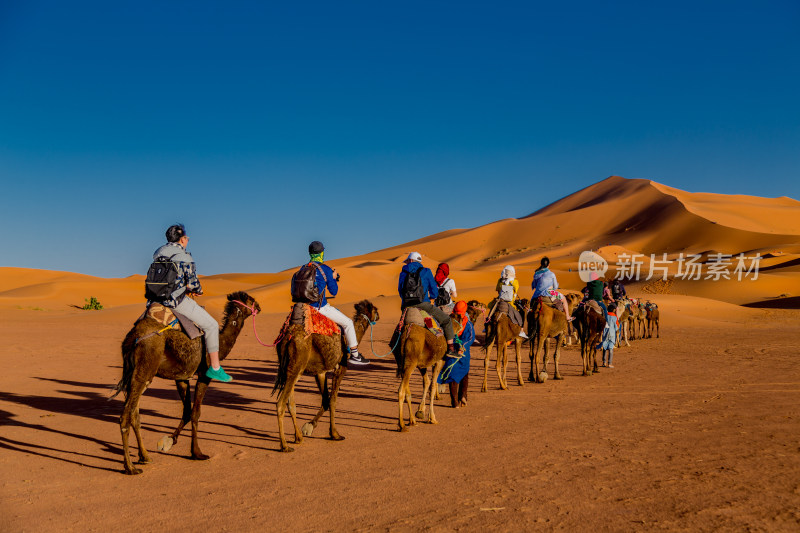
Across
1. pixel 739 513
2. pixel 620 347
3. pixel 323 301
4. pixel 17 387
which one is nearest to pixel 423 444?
pixel 323 301

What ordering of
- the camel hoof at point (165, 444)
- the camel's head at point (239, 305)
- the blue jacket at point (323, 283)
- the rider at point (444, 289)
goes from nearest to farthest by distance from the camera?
the camel hoof at point (165, 444), the blue jacket at point (323, 283), the camel's head at point (239, 305), the rider at point (444, 289)

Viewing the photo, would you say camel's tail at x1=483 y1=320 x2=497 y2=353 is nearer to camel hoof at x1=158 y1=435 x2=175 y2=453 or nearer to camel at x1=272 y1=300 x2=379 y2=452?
camel at x1=272 y1=300 x2=379 y2=452

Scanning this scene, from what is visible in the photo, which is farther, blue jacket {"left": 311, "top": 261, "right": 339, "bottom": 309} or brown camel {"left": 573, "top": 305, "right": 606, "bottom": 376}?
brown camel {"left": 573, "top": 305, "right": 606, "bottom": 376}

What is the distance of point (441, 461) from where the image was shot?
786 cm

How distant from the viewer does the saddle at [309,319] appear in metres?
9.02

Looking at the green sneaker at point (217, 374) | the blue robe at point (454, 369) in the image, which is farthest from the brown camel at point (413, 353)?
the green sneaker at point (217, 374)

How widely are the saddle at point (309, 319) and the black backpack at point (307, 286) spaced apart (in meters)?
0.12

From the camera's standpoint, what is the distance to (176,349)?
8.05 metres

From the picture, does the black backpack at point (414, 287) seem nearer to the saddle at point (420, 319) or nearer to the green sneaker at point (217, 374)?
the saddle at point (420, 319)

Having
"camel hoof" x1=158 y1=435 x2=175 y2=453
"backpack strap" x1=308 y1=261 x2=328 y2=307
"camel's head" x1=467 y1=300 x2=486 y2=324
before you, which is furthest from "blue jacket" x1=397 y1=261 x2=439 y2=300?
"camel hoof" x1=158 y1=435 x2=175 y2=453

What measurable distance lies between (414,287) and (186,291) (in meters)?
3.57

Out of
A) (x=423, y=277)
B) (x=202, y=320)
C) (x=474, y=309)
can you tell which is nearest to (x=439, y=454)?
(x=423, y=277)

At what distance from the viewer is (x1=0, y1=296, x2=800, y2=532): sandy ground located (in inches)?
229

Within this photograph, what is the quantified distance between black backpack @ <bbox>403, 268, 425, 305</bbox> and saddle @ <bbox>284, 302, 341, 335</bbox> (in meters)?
1.58
